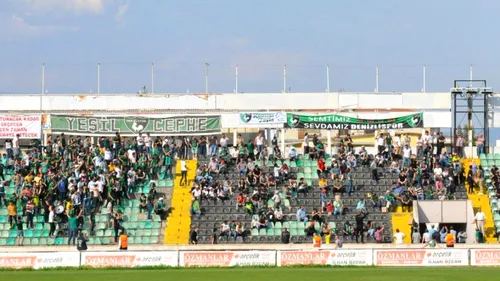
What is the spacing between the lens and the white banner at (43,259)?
142ft

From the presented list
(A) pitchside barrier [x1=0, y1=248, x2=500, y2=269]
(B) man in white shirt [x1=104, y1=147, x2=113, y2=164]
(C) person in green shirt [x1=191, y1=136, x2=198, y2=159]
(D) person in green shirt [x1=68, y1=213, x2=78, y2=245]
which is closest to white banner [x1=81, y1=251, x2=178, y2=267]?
(A) pitchside barrier [x1=0, y1=248, x2=500, y2=269]

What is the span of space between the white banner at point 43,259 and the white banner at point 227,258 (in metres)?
4.26

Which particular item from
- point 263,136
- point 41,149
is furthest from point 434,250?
point 41,149

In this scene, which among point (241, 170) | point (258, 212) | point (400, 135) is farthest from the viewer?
point (400, 135)

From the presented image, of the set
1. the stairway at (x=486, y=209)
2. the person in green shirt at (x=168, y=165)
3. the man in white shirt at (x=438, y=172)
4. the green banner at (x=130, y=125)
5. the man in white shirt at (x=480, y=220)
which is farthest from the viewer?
the green banner at (x=130, y=125)

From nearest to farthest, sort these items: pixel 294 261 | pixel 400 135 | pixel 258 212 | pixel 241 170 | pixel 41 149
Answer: pixel 294 261, pixel 258 212, pixel 241 170, pixel 41 149, pixel 400 135

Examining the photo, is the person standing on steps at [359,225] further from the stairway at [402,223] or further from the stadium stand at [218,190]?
the stairway at [402,223]

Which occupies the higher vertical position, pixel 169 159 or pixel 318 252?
pixel 169 159

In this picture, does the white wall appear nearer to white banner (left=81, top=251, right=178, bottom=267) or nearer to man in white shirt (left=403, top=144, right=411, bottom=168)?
man in white shirt (left=403, top=144, right=411, bottom=168)

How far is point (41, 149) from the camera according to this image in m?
59.8

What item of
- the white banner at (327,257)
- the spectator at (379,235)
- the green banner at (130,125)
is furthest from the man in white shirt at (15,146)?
the white banner at (327,257)

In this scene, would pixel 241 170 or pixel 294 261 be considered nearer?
pixel 294 261

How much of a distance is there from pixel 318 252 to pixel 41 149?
70.6 ft

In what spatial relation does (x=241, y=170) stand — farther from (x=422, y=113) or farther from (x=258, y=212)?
(x=422, y=113)
